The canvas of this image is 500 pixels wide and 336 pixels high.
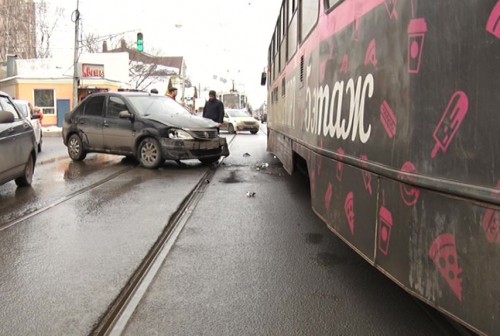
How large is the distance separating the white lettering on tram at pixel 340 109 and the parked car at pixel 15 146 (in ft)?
15.6

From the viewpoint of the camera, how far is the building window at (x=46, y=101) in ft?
114

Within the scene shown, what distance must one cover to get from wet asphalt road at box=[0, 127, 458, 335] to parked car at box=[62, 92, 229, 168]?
305 centimetres

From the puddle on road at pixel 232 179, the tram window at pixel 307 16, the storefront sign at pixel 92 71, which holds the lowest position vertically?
the puddle on road at pixel 232 179

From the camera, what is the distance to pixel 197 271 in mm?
4438

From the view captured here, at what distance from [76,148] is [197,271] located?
30.6 ft

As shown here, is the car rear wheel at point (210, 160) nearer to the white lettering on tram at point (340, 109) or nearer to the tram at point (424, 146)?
the white lettering on tram at point (340, 109)

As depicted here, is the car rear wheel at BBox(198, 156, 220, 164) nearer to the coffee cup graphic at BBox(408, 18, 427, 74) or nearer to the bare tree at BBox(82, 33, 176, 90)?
the coffee cup graphic at BBox(408, 18, 427, 74)

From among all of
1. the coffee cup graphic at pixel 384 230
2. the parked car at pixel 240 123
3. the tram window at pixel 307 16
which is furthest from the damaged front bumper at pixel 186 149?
the parked car at pixel 240 123

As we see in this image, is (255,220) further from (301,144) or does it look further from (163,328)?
(163,328)

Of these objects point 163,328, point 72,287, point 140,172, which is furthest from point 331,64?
point 140,172

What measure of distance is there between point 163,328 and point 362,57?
83.4 inches

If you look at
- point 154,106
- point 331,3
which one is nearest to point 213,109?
point 154,106

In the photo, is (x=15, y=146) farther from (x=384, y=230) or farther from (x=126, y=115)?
(x=384, y=230)

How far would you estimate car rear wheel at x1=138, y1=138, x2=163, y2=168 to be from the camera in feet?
36.3
